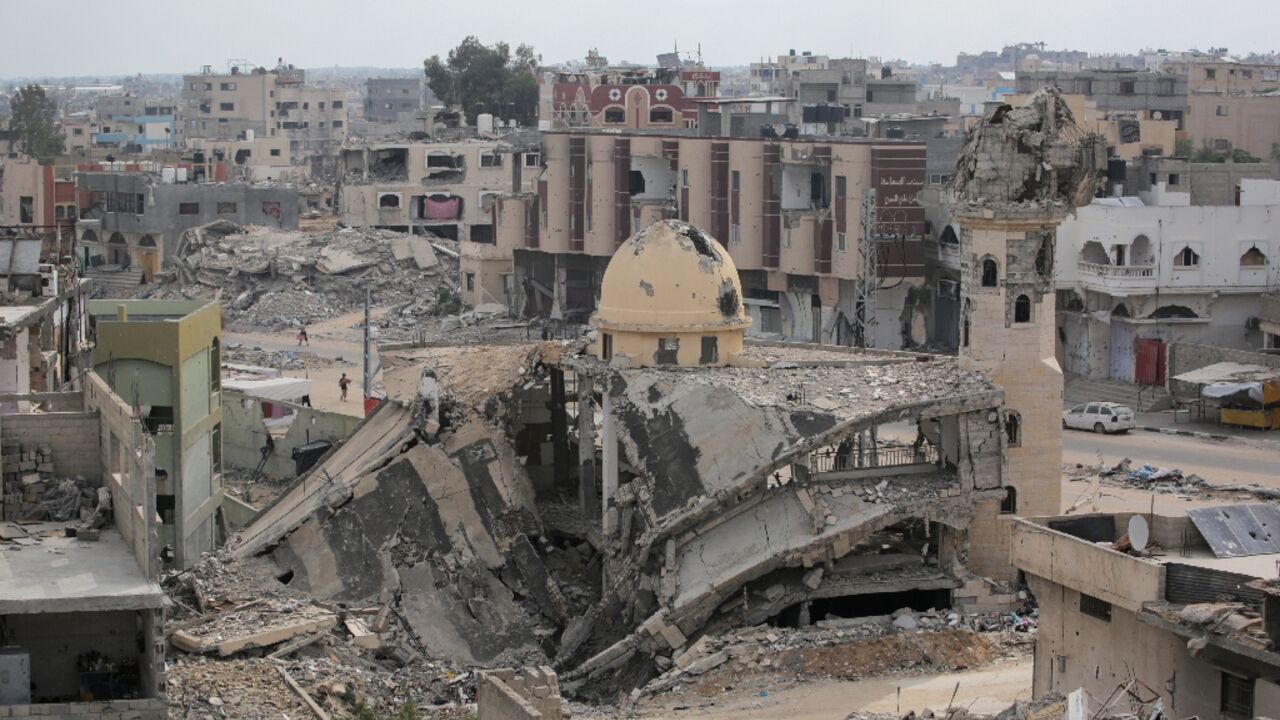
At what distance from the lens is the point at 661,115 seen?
3728 inches

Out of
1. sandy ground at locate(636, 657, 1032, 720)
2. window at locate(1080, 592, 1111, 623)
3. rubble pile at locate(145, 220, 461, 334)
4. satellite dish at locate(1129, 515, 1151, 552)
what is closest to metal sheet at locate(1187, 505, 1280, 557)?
satellite dish at locate(1129, 515, 1151, 552)

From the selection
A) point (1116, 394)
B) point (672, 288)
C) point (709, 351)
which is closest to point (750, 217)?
point (1116, 394)

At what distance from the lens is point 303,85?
149500mm

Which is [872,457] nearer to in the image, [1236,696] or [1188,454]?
[1188,454]

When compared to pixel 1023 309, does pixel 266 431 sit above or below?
below

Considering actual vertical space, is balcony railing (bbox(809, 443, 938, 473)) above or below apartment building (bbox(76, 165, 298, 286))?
below

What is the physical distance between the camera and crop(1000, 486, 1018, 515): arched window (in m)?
38.1

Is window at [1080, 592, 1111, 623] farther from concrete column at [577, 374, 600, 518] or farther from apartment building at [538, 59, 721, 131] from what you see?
apartment building at [538, 59, 721, 131]

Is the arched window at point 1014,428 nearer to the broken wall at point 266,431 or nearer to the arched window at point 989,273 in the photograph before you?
the arched window at point 989,273

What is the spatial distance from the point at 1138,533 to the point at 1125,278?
34269 millimetres

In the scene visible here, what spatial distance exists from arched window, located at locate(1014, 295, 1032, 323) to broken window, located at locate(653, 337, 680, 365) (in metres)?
5.45

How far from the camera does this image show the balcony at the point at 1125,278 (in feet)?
196

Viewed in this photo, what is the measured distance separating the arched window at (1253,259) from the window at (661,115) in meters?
36.5

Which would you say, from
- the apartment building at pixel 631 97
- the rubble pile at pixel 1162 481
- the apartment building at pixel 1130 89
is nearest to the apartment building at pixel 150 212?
the apartment building at pixel 631 97
